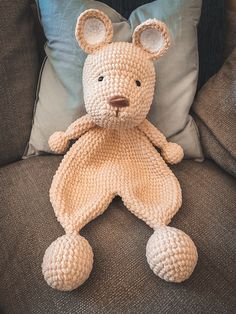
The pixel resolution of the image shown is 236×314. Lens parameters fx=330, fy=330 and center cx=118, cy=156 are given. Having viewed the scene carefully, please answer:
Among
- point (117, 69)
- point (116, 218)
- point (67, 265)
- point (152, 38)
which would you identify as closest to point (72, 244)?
point (67, 265)

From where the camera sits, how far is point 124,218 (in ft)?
2.45

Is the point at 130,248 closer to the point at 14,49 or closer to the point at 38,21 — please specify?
the point at 14,49

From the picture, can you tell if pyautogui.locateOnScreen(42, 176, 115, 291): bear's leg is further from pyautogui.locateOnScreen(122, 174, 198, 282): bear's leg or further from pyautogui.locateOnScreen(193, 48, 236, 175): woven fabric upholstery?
pyautogui.locateOnScreen(193, 48, 236, 175): woven fabric upholstery

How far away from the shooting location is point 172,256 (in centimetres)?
60

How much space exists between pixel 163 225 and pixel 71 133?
0.31 meters

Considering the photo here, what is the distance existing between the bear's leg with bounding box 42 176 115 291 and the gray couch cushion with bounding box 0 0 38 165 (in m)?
0.26

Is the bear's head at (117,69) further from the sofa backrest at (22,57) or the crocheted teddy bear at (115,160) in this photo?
the sofa backrest at (22,57)

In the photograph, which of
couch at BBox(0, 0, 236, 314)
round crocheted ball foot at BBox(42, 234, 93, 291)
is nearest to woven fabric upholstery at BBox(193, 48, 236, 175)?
couch at BBox(0, 0, 236, 314)

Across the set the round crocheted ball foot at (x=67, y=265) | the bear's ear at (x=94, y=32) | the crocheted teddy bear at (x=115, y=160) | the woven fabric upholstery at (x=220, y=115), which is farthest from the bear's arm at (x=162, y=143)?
the round crocheted ball foot at (x=67, y=265)

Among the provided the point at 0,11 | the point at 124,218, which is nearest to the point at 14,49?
the point at 0,11

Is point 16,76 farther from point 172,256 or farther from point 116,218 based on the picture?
point 172,256

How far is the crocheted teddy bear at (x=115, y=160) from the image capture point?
0.60m

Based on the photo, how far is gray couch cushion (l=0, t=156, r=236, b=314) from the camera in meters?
0.60

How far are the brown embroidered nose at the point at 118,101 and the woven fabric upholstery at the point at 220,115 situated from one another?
301 millimetres
